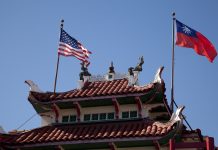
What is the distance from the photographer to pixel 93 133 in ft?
85.4

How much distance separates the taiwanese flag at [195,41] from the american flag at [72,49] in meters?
6.73

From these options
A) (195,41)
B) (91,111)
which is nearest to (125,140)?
(91,111)

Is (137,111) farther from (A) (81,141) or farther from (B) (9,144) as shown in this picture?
(B) (9,144)

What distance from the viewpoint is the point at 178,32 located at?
3139 centimetres

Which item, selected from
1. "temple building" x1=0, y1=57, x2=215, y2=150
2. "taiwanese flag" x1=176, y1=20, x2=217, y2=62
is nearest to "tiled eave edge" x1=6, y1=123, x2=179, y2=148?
"temple building" x1=0, y1=57, x2=215, y2=150

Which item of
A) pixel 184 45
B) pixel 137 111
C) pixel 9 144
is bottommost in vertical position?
pixel 9 144

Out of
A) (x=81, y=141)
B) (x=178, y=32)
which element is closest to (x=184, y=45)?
(x=178, y=32)

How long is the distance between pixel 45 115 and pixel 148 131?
8.30 m

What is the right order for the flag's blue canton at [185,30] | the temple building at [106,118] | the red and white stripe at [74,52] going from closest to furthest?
the temple building at [106,118] < the flag's blue canton at [185,30] < the red and white stripe at [74,52]

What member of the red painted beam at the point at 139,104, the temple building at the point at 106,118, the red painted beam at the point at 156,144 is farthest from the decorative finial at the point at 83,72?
the red painted beam at the point at 156,144

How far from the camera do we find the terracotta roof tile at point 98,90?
27.5 meters

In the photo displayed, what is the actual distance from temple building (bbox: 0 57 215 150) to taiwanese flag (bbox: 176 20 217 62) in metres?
3.94

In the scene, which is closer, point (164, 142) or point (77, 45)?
point (164, 142)

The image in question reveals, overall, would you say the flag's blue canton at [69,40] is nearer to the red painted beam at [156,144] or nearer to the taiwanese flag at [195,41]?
the taiwanese flag at [195,41]
